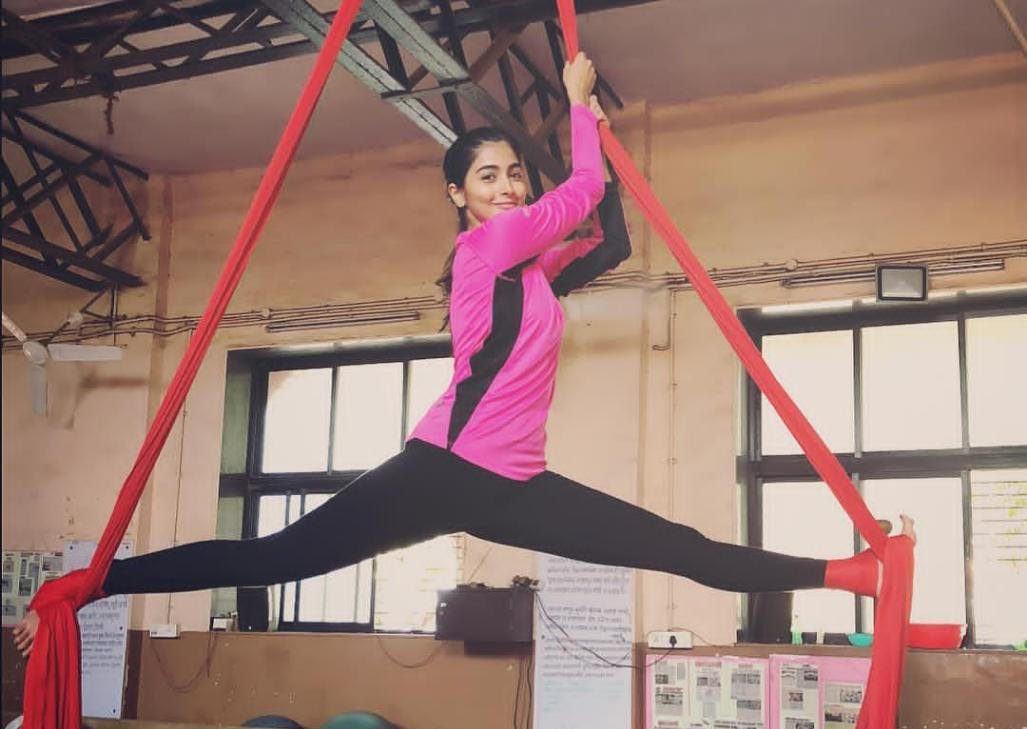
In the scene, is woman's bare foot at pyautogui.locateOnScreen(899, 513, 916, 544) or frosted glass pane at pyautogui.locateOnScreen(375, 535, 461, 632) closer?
woman's bare foot at pyautogui.locateOnScreen(899, 513, 916, 544)

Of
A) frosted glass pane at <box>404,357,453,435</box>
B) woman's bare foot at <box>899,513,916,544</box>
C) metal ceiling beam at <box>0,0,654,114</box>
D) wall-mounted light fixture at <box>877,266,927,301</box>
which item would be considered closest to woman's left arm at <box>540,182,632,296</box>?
woman's bare foot at <box>899,513,916,544</box>

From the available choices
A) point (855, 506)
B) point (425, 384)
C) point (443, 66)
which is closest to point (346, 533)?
point (855, 506)

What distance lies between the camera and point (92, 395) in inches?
329

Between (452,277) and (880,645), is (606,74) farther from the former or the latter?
(880,645)

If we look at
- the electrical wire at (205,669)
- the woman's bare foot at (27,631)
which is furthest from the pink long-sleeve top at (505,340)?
the electrical wire at (205,669)

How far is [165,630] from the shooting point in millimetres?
7758

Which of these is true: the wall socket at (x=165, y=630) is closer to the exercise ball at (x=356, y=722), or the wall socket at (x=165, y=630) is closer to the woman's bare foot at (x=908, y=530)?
the exercise ball at (x=356, y=722)

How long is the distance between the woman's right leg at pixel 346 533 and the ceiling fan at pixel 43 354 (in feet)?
15.0

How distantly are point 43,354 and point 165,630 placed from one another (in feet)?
6.12

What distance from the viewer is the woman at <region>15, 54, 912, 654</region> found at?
2.85 m

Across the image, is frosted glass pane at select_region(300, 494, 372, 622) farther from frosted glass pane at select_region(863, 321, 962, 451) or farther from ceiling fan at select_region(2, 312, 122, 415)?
frosted glass pane at select_region(863, 321, 962, 451)

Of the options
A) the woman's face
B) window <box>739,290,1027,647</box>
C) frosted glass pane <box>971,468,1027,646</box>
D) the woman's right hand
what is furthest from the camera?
window <box>739,290,1027,647</box>

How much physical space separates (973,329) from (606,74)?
2.38m

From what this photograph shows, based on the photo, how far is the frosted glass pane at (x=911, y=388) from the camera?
20.7 ft
